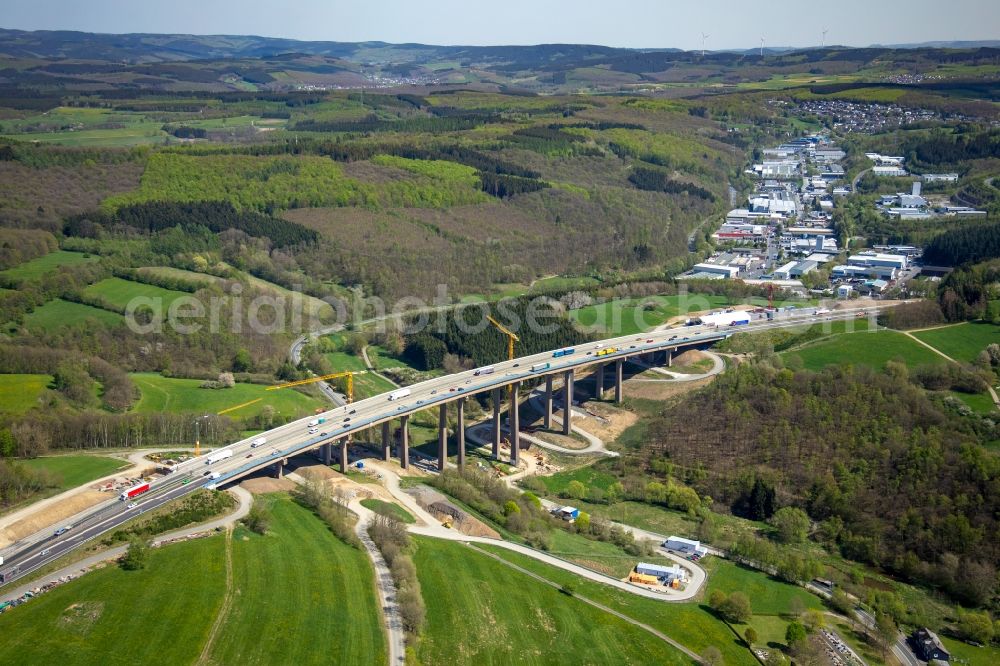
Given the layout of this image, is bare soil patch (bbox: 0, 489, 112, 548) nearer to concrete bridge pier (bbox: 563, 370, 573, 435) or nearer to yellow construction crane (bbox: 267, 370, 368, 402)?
yellow construction crane (bbox: 267, 370, 368, 402)

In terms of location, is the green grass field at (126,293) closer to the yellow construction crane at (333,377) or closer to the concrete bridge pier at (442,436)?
the yellow construction crane at (333,377)

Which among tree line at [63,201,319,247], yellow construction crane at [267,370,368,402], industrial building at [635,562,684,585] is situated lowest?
industrial building at [635,562,684,585]

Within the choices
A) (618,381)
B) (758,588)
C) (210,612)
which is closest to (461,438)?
(618,381)

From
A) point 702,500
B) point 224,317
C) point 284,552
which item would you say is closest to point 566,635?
point 284,552

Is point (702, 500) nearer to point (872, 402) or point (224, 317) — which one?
point (872, 402)

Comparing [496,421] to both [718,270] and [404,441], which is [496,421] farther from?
[718,270]

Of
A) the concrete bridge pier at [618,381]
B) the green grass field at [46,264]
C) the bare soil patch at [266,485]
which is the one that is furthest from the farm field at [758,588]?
the green grass field at [46,264]

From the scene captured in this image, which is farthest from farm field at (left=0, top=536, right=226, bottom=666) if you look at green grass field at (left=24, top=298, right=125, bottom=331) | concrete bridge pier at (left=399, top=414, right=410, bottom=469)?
green grass field at (left=24, top=298, right=125, bottom=331)
